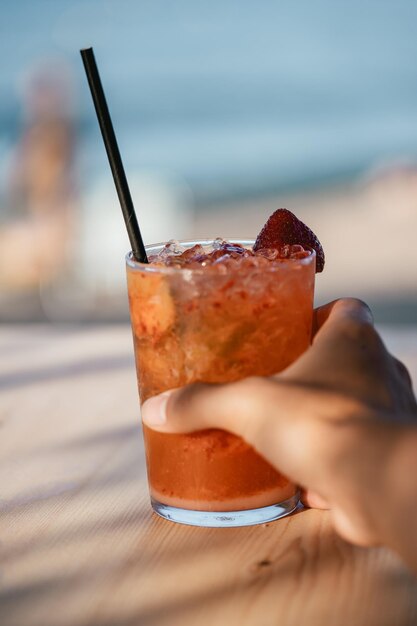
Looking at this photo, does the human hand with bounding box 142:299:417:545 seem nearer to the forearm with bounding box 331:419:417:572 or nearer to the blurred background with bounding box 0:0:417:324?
the forearm with bounding box 331:419:417:572

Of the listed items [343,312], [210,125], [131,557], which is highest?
[210,125]

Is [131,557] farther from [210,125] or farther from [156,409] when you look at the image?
[210,125]

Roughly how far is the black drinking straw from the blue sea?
592cm

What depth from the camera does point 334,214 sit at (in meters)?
6.50

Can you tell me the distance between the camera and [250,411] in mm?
887

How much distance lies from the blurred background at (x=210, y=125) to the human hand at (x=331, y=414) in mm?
4484

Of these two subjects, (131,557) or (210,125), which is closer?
(131,557)

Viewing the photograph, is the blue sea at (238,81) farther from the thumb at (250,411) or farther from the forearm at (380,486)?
the forearm at (380,486)

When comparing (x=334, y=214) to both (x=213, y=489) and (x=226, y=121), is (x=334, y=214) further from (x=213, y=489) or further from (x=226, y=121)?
(x=213, y=489)

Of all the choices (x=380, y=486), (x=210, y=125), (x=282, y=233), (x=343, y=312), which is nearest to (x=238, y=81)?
(x=210, y=125)

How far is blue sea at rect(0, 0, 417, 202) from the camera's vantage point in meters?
7.28

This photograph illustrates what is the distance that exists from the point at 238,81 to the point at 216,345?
6925 millimetres

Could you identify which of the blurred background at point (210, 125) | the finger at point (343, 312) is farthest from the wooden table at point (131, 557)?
the blurred background at point (210, 125)

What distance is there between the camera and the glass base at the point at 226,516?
1076mm
